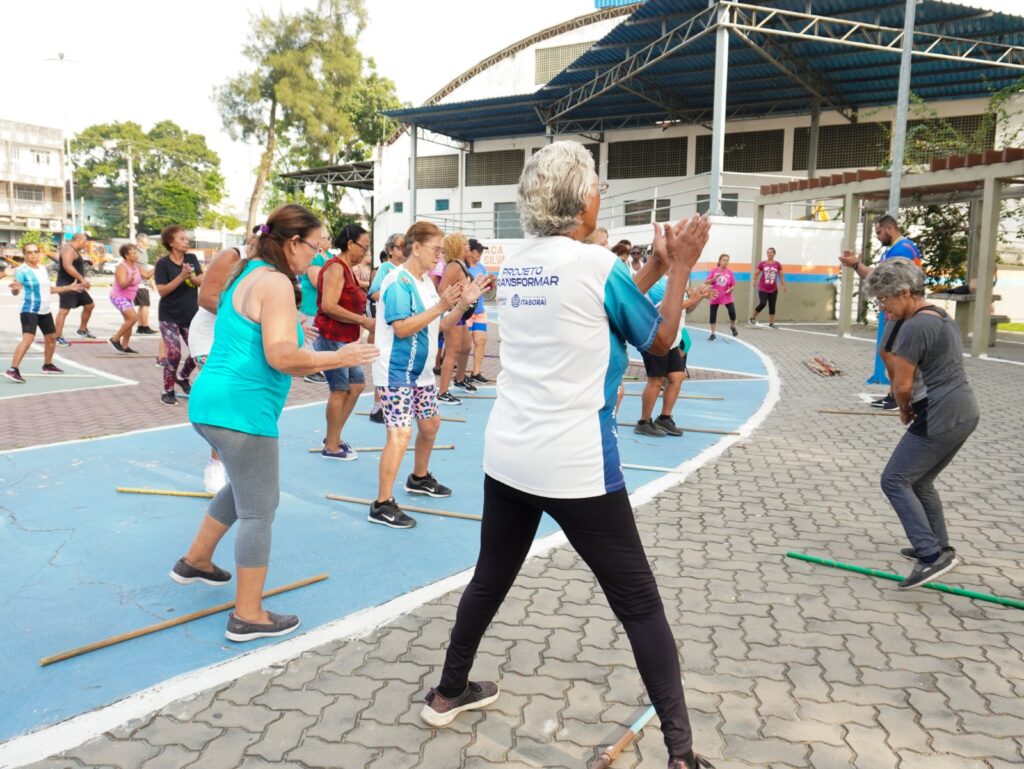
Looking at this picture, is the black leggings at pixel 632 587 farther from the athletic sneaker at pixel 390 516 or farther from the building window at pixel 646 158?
the building window at pixel 646 158

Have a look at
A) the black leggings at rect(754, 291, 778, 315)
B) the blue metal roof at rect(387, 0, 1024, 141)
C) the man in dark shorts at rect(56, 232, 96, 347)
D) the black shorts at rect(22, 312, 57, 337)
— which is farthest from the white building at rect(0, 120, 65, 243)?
the black shorts at rect(22, 312, 57, 337)

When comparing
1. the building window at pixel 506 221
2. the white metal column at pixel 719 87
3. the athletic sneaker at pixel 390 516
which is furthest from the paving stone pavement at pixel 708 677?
the building window at pixel 506 221

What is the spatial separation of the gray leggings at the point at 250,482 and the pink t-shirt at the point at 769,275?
1821cm

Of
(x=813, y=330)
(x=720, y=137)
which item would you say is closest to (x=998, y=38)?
(x=720, y=137)

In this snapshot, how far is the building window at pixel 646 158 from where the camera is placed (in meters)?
31.9

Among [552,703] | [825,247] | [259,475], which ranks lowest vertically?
[552,703]

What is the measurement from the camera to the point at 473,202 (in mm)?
36594

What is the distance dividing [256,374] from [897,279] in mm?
3146

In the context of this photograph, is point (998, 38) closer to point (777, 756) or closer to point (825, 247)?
point (825, 247)

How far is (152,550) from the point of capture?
434 centimetres

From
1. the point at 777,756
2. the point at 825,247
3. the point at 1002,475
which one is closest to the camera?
the point at 777,756

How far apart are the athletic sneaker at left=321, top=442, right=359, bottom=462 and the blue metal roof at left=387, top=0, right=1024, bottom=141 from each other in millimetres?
18311

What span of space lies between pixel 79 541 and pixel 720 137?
19281 millimetres

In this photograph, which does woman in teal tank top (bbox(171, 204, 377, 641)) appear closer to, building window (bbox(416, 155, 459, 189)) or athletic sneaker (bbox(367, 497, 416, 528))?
athletic sneaker (bbox(367, 497, 416, 528))
